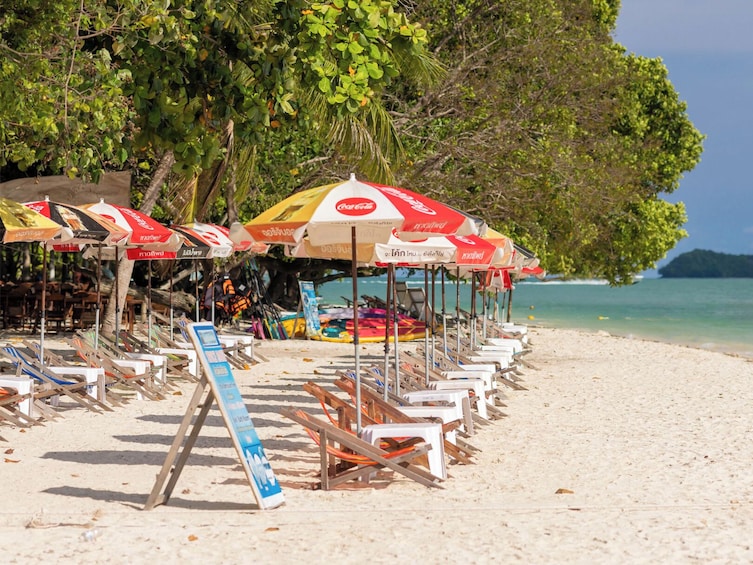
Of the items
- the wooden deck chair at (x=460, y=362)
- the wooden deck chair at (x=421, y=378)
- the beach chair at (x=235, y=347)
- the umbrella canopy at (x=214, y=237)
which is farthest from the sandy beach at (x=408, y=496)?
the umbrella canopy at (x=214, y=237)

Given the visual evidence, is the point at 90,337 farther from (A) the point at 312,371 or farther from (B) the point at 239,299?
(B) the point at 239,299

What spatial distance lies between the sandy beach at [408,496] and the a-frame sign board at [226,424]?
0.13 metres

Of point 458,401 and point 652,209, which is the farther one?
point 652,209

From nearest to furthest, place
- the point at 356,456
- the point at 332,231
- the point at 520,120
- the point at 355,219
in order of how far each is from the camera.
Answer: the point at 356,456, the point at 355,219, the point at 332,231, the point at 520,120

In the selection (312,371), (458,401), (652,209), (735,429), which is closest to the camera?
(458,401)

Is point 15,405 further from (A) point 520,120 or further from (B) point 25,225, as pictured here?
(A) point 520,120

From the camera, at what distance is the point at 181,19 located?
29.2ft

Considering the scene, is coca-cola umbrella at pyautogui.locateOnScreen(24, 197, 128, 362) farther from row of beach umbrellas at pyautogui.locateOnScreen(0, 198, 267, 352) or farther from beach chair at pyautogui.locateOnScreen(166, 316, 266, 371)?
beach chair at pyautogui.locateOnScreen(166, 316, 266, 371)

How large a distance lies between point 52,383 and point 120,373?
1.43m

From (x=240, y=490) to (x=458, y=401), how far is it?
2975 mm

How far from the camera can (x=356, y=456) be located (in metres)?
7.68

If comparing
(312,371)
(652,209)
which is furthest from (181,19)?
(652,209)

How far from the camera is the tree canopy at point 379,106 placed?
29.8 ft

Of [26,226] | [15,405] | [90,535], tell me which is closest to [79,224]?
[26,226]
